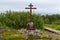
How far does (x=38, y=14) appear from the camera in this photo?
61.9 ft

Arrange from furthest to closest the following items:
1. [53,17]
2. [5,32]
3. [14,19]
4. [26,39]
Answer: [53,17]
[14,19]
[5,32]
[26,39]

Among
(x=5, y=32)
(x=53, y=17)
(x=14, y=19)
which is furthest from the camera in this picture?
(x=53, y=17)

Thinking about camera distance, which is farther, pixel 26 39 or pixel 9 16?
pixel 9 16

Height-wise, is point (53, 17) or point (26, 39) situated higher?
point (26, 39)

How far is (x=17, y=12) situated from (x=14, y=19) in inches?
32.9

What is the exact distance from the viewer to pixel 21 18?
18.4 metres

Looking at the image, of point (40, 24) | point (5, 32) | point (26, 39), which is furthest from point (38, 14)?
point (26, 39)

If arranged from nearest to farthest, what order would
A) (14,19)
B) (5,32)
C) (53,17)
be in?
1. (5,32)
2. (14,19)
3. (53,17)

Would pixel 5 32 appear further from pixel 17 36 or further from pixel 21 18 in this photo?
pixel 21 18

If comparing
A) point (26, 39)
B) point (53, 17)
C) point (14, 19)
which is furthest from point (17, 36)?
point (53, 17)

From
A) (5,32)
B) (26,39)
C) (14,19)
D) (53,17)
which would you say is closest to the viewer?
(26,39)

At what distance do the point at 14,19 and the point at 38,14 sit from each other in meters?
1.92

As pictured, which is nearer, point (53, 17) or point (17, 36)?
point (17, 36)

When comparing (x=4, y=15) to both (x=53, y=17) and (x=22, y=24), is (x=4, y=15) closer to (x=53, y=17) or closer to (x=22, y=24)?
(x=22, y=24)
